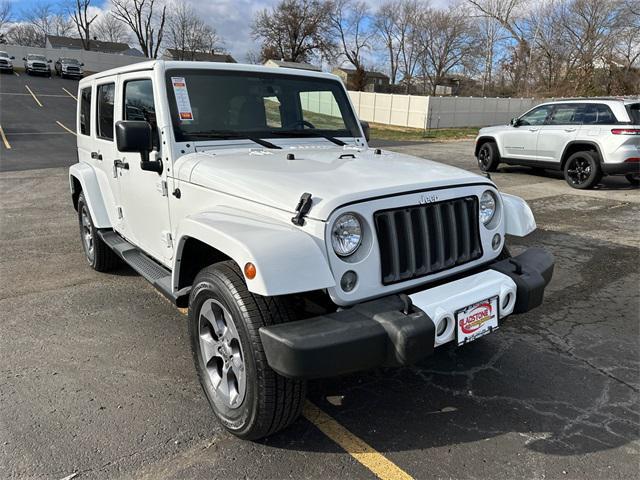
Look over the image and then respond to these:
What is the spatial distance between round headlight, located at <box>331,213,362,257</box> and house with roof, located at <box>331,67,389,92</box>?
30.1 metres

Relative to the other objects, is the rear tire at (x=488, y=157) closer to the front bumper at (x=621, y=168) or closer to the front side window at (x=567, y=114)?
the front side window at (x=567, y=114)

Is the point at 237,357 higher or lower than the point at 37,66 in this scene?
lower

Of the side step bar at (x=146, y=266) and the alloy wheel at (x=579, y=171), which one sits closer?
the side step bar at (x=146, y=266)

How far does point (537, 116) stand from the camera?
39.7 ft

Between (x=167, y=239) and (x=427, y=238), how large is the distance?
1.89 m

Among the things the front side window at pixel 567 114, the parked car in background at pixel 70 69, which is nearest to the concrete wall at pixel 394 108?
the front side window at pixel 567 114

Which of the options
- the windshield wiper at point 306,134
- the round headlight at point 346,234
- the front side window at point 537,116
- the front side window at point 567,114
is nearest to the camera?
the round headlight at point 346,234

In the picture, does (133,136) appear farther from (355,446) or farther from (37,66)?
(37,66)

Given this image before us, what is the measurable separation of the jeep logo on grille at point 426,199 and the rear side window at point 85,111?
12.8ft

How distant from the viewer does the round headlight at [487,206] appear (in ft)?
10.3

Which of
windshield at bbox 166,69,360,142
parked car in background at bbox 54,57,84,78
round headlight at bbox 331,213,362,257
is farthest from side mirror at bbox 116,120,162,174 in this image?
parked car in background at bbox 54,57,84,78

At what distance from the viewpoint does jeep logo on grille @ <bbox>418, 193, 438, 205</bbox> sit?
2713 millimetres

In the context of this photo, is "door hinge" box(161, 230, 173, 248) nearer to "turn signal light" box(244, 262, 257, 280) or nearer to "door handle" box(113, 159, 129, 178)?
"door handle" box(113, 159, 129, 178)

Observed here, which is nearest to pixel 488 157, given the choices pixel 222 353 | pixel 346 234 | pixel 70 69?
pixel 346 234
